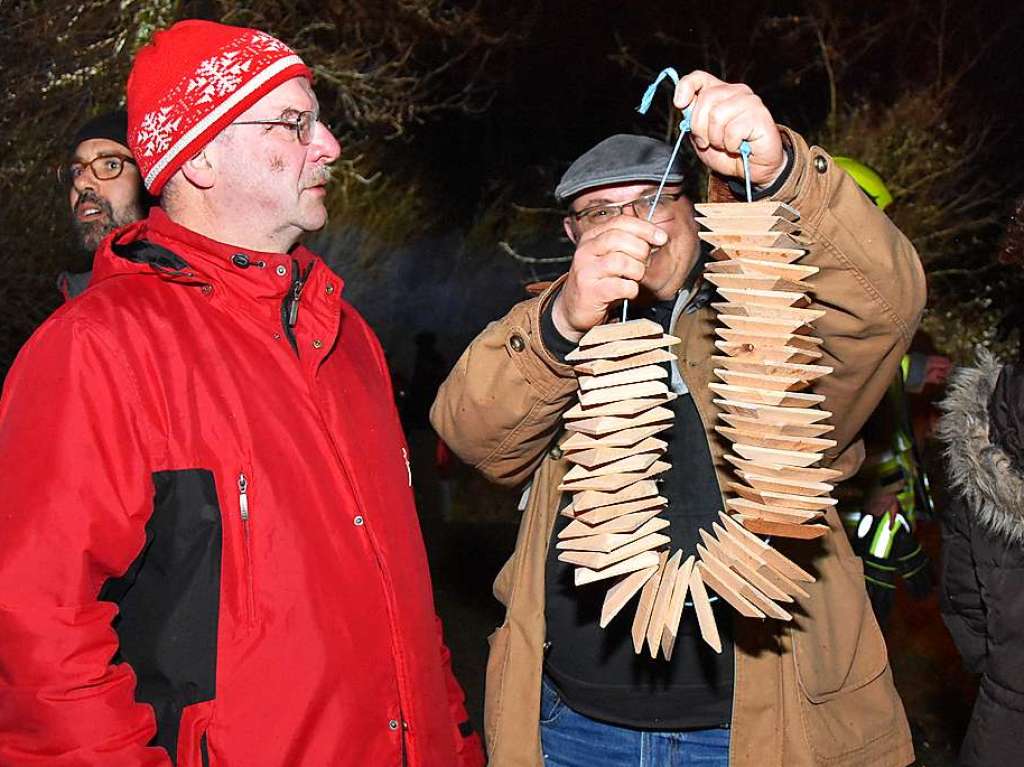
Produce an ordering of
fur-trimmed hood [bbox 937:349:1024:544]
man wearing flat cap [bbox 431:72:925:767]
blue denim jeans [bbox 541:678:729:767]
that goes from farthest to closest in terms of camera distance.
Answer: fur-trimmed hood [bbox 937:349:1024:544], blue denim jeans [bbox 541:678:729:767], man wearing flat cap [bbox 431:72:925:767]

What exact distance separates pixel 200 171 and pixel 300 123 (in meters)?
0.21

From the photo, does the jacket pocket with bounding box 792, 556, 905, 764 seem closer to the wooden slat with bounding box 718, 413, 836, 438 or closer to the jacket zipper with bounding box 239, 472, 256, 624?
the wooden slat with bounding box 718, 413, 836, 438

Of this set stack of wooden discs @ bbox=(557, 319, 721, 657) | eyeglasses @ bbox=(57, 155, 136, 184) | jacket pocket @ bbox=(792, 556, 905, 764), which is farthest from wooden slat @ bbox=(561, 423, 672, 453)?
eyeglasses @ bbox=(57, 155, 136, 184)

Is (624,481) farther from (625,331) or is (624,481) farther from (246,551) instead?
(246,551)

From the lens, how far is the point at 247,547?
5.78 feet

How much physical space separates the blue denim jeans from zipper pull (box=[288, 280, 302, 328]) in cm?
91

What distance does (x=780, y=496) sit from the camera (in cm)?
164

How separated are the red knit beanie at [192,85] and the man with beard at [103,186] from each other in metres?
1.07

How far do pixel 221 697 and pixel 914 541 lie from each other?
8.93ft

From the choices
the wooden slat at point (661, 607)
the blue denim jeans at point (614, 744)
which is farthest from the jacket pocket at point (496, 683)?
the wooden slat at point (661, 607)

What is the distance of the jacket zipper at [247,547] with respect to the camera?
5.75ft

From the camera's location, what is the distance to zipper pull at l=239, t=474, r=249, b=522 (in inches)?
69.5

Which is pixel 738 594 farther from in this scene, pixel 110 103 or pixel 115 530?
pixel 110 103

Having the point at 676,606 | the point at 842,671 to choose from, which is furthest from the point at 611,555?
the point at 842,671
